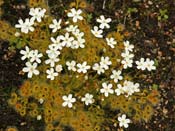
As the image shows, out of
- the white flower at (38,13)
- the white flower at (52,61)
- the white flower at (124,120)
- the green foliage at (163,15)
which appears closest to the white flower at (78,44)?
the white flower at (52,61)

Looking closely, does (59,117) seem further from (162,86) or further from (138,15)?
(138,15)

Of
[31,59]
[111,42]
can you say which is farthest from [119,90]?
[31,59]

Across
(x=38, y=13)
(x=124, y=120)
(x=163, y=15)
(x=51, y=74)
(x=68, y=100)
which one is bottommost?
(x=124, y=120)

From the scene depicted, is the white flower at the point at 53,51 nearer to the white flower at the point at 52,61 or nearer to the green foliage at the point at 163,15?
the white flower at the point at 52,61

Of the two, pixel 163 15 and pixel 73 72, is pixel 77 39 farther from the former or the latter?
pixel 163 15

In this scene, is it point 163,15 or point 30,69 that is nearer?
point 30,69

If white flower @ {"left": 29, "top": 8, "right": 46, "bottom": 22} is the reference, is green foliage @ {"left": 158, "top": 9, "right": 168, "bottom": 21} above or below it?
above

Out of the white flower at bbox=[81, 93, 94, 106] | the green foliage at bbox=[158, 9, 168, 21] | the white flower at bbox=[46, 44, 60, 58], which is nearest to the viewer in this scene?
the white flower at bbox=[46, 44, 60, 58]

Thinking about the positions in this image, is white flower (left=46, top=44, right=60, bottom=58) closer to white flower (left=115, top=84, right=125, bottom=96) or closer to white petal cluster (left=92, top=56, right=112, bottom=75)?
white petal cluster (left=92, top=56, right=112, bottom=75)

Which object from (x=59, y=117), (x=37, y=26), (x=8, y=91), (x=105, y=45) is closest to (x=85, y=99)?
(x=59, y=117)

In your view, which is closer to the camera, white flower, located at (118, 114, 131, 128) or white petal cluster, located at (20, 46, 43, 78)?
white petal cluster, located at (20, 46, 43, 78)

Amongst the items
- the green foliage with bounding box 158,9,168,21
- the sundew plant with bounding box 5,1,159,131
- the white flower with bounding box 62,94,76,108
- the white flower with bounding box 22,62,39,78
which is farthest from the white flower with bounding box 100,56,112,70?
the green foliage with bounding box 158,9,168,21
